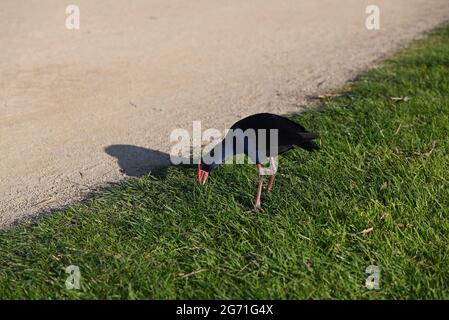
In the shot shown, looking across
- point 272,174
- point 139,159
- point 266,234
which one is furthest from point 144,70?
point 266,234

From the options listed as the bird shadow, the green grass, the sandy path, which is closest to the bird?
the green grass

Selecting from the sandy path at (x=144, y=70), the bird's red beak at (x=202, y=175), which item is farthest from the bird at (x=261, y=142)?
the sandy path at (x=144, y=70)

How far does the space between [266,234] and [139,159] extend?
6.13ft

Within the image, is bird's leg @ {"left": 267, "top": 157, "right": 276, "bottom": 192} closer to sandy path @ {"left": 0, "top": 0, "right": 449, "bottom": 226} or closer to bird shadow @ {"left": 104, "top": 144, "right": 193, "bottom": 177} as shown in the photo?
bird shadow @ {"left": 104, "top": 144, "right": 193, "bottom": 177}

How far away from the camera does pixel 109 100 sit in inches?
261

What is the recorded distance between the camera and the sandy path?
5.25 m

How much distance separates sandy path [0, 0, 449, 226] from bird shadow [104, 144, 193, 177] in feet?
0.06

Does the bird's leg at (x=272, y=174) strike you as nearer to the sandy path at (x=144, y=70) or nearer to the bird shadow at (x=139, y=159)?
the bird shadow at (x=139, y=159)

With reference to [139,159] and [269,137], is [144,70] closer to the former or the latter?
[139,159]

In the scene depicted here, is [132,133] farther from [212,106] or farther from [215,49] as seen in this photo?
[215,49]

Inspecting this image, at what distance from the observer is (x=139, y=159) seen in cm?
523

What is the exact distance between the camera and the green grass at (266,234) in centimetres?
328

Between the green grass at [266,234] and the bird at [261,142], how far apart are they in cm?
18
